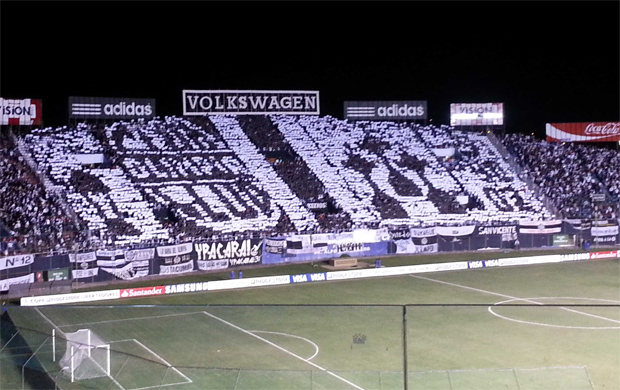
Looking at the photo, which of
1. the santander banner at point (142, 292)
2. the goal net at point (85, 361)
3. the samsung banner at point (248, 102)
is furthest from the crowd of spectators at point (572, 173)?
the goal net at point (85, 361)

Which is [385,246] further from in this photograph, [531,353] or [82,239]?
[531,353]

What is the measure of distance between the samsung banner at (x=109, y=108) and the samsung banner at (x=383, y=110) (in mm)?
16123

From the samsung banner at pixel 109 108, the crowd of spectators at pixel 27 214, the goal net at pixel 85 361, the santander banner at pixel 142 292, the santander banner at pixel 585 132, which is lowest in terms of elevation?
the santander banner at pixel 142 292

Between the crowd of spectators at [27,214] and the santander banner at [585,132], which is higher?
the santander banner at [585,132]

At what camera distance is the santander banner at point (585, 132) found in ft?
206

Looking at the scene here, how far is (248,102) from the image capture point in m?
53.7

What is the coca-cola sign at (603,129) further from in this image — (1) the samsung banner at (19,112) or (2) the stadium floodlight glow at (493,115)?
(1) the samsung banner at (19,112)

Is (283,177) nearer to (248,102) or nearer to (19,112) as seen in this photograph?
(248,102)

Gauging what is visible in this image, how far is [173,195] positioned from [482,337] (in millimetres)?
25659

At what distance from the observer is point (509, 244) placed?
46062 mm

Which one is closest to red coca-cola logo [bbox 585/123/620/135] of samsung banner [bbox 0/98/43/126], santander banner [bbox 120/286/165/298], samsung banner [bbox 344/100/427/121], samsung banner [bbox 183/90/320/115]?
samsung banner [bbox 344/100/427/121]

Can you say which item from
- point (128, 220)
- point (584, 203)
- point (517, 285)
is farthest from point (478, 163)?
point (128, 220)

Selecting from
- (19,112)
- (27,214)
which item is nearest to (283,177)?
(27,214)

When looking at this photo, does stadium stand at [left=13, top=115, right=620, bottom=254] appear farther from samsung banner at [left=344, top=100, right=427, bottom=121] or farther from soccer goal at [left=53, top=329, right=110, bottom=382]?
soccer goal at [left=53, top=329, right=110, bottom=382]
